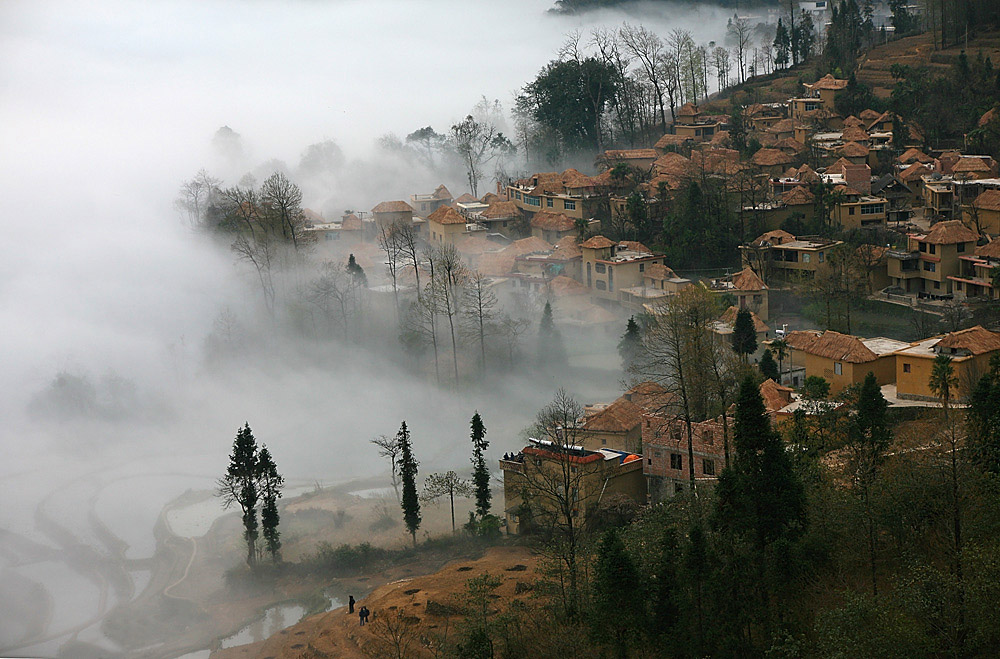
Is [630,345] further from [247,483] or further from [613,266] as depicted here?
[247,483]

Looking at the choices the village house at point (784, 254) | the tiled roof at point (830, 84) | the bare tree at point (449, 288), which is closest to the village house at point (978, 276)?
the village house at point (784, 254)

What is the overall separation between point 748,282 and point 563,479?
893 centimetres

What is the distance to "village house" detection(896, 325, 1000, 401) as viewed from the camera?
1622 centimetres

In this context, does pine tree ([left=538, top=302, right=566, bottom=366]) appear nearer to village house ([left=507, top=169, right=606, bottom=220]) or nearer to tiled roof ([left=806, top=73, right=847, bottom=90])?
village house ([left=507, top=169, right=606, bottom=220])

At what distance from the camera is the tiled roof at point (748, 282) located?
22.6 m

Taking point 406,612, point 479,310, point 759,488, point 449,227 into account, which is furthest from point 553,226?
point 759,488

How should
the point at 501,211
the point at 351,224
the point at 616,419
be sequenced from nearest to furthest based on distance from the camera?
the point at 616,419 → the point at 501,211 → the point at 351,224

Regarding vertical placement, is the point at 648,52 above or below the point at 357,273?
above

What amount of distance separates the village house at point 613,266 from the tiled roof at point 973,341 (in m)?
9.09

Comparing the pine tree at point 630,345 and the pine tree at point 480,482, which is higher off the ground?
the pine tree at point 630,345

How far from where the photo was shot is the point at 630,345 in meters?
22.1

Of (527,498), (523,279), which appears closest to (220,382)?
(523,279)

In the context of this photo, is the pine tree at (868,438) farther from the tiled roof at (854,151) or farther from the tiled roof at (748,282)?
the tiled roof at (854,151)

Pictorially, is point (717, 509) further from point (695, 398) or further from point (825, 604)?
point (695, 398)
